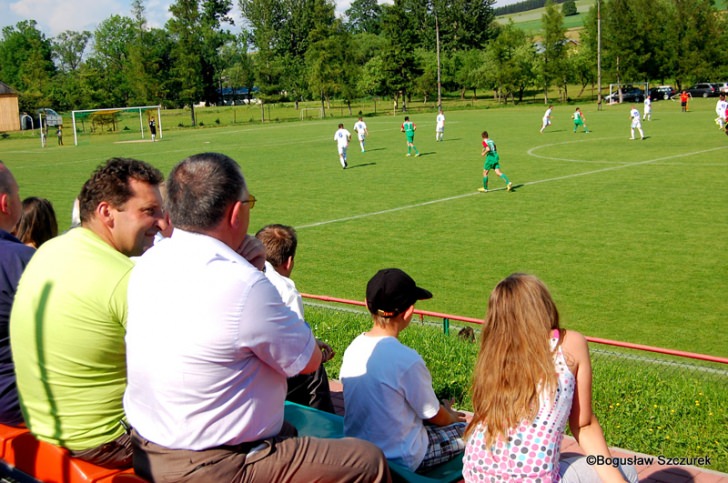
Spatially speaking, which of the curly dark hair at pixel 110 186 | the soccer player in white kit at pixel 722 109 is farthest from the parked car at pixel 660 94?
the curly dark hair at pixel 110 186

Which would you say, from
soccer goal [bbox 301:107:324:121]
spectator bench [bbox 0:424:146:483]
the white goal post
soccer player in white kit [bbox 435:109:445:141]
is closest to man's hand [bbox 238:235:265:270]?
spectator bench [bbox 0:424:146:483]

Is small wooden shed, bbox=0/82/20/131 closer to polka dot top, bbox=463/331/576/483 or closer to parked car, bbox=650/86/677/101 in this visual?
parked car, bbox=650/86/677/101

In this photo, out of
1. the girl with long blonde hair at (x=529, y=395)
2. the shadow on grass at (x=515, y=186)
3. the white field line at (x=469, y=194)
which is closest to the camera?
the girl with long blonde hair at (x=529, y=395)

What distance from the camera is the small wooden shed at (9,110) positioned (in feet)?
259

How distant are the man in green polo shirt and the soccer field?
8095mm

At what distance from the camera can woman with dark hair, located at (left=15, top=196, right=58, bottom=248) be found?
623 centimetres

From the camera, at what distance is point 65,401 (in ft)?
12.3

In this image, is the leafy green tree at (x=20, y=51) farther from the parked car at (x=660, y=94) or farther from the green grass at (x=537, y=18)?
the green grass at (x=537, y=18)

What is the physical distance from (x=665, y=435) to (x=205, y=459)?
13.6 ft

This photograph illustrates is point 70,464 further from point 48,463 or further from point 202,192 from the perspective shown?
point 202,192

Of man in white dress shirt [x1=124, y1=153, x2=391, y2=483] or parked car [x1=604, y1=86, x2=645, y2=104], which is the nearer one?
man in white dress shirt [x1=124, y1=153, x2=391, y2=483]

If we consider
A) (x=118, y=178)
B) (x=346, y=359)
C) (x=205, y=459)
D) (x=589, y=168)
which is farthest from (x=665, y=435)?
(x=589, y=168)

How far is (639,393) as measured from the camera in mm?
6793

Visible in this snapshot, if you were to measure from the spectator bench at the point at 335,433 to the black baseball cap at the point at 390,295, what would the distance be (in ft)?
2.49
